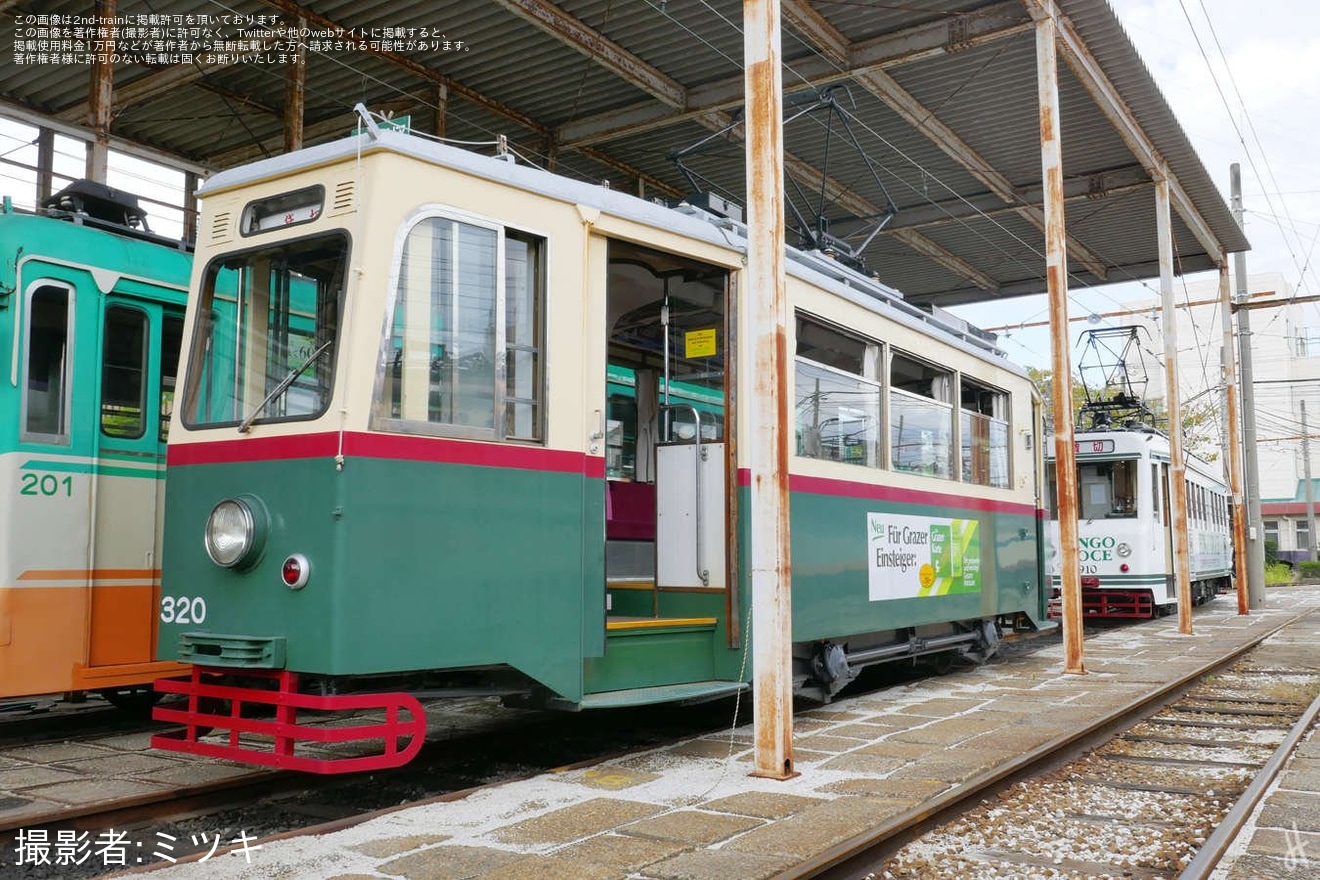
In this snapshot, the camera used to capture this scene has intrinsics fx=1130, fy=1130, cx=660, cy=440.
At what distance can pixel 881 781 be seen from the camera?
17.6 feet

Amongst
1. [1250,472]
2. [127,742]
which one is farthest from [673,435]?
[1250,472]

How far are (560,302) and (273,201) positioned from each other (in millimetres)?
1421

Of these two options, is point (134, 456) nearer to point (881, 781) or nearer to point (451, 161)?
point (451, 161)

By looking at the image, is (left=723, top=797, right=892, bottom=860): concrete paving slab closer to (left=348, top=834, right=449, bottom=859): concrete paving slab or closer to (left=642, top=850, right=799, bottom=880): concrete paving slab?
(left=642, top=850, right=799, bottom=880): concrete paving slab

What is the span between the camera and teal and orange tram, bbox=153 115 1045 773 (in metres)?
4.77

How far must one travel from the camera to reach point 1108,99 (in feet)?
41.3

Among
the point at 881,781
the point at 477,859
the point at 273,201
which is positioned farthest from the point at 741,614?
the point at 273,201

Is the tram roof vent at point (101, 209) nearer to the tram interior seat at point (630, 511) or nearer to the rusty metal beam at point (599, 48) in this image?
the tram interior seat at point (630, 511)

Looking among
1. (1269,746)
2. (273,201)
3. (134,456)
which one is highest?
(273,201)

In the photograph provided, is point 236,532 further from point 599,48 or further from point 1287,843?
point 599,48

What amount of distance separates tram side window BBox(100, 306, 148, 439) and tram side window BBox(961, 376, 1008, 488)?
6229 millimetres

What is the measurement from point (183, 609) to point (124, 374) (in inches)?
94.2

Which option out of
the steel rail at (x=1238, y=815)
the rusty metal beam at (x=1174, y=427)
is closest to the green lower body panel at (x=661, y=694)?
the steel rail at (x=1238, y=815)

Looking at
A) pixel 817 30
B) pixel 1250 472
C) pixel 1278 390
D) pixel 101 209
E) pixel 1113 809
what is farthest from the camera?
pixel 1278 390
